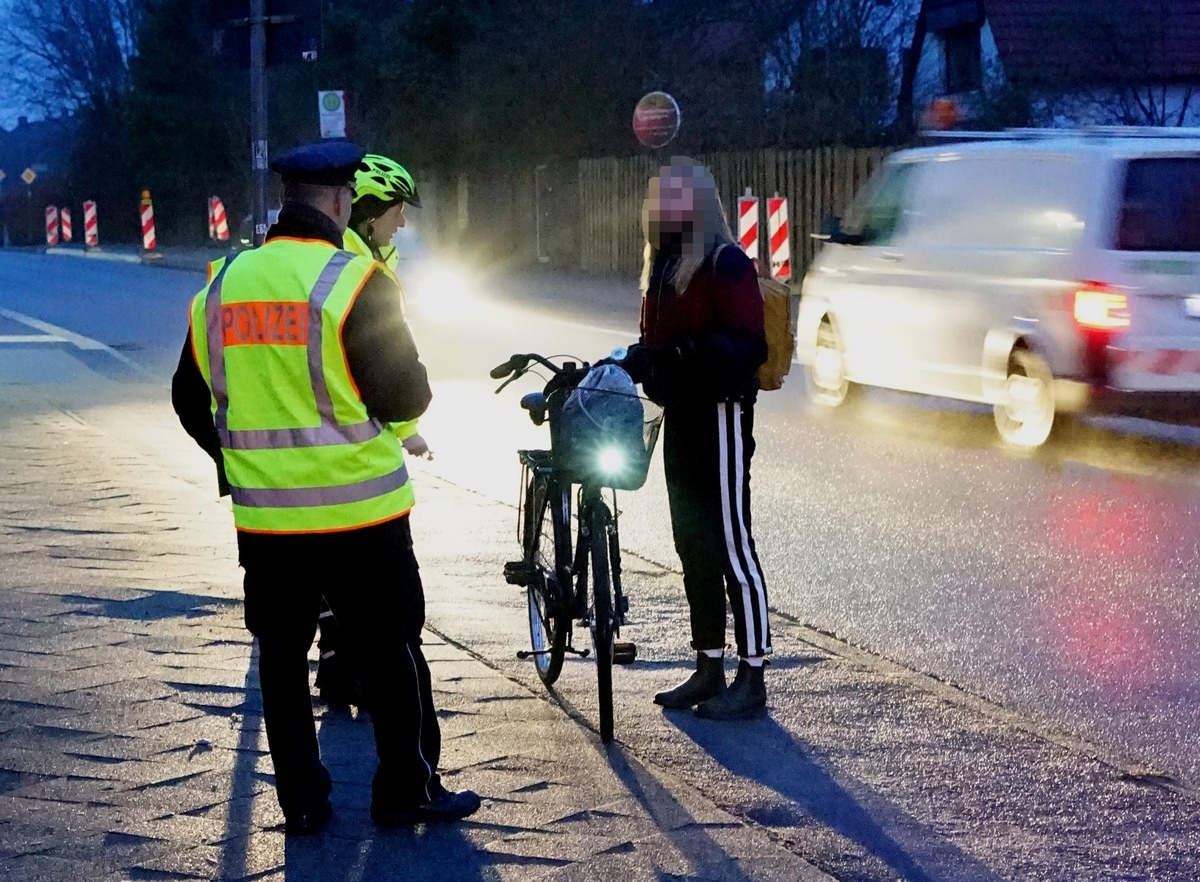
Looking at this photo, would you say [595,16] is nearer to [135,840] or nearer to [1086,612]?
[1086,612]

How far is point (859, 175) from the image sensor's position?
80.0 feet

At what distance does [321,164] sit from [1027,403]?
746cm

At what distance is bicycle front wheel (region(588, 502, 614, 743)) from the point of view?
5.23 meters

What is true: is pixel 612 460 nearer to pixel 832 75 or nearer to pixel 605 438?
pixel 605 438

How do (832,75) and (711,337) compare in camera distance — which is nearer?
(711,337)

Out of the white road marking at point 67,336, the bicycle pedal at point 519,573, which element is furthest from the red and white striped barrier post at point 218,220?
the bicycle pedal at point 519,573

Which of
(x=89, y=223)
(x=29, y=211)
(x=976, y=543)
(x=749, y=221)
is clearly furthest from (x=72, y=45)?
(x=976, y=543)

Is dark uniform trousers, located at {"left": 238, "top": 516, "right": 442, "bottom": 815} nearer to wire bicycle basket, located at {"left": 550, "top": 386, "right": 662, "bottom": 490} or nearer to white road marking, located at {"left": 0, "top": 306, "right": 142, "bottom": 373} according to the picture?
wire bicycle basket, located at {"left": 550, "top": 386, "right": 662, "bottom": 490}

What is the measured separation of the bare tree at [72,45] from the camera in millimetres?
72938

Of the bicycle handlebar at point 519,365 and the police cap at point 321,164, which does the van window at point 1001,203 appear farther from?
the police cap at point 321,164

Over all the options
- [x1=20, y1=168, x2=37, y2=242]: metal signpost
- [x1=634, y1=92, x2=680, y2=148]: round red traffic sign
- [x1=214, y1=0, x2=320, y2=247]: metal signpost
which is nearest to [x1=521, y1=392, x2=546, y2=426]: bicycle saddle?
[x1=214, y1=0, x2=320, y2=247]: metal signpost

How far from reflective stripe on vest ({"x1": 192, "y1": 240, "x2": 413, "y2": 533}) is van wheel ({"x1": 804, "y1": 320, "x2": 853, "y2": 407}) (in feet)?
29.7

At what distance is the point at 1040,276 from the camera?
35.6 feet

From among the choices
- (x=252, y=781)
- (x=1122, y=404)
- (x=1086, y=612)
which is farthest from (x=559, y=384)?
(x=1122, y=404)
